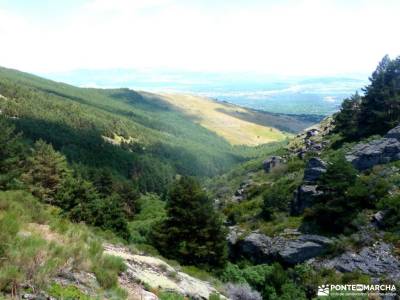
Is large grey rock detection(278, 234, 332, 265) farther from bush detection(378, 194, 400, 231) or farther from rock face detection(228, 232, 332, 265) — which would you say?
bush detection(378, 194, 400, 231)

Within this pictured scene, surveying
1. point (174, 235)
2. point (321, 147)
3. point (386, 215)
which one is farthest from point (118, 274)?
point (321, 147)

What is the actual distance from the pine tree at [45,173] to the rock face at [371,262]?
117 feet

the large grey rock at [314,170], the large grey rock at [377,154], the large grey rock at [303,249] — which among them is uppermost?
the large grey rock at [377,154]

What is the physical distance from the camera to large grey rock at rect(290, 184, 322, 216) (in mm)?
37947

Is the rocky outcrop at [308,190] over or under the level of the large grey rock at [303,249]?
over

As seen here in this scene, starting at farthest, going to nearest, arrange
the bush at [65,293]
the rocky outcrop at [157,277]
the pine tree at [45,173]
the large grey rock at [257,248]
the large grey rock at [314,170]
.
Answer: the pine tree at [45,173] < the large grey rock at [314,170] < the large grey rock at [257,248] < the rocky outcrop at [157,277] < the bush at [65,293]

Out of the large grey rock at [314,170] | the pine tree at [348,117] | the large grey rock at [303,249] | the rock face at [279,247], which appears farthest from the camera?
the pine tree at [348,117]

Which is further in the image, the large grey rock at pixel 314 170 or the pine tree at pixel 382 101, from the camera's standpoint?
the pine tree at pixel 382 101

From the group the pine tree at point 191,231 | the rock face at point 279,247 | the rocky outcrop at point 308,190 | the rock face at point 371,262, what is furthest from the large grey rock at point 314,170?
the rock face at point 371,262

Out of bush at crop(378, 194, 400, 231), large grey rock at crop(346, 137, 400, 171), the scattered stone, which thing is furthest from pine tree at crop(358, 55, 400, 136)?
the scattered stone

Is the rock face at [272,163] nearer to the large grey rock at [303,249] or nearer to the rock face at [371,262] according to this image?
the large grey rock at [303,249]

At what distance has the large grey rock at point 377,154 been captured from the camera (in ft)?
139

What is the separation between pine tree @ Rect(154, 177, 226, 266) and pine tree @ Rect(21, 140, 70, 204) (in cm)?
2218

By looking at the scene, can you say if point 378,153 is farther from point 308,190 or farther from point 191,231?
point 191,231
